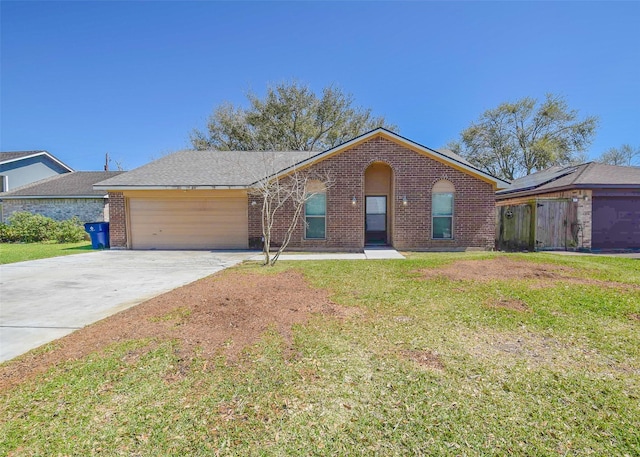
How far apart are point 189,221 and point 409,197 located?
9.39 m

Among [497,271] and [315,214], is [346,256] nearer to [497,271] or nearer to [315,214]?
[315,214]

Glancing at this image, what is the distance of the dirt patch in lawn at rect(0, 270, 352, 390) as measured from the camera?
3.69 metres

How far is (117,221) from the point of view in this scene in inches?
545

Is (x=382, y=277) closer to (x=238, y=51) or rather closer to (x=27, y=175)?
(x=238, y=51)

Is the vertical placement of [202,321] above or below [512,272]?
below

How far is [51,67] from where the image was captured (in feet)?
44.9

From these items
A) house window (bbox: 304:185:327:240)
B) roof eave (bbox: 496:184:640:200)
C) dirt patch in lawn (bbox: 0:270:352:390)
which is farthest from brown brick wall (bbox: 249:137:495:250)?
dirt patch in lawn (bbox: 0:270:352:390)

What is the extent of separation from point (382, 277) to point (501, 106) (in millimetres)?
28076

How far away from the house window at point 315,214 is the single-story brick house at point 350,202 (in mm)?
40

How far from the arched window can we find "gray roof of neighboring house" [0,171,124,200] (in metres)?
17.9

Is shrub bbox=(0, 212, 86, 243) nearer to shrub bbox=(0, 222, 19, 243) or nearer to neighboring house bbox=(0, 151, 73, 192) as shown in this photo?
shrub bbox=(0, 222, 19, 243)

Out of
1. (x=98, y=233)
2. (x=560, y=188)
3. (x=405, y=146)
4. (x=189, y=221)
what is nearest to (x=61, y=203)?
(x=98, y=233)

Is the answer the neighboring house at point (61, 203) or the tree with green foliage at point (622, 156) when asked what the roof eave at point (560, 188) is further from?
the tree with green foliage at point (622, 156)

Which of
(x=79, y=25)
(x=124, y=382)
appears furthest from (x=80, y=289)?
(x=79, y=25)
